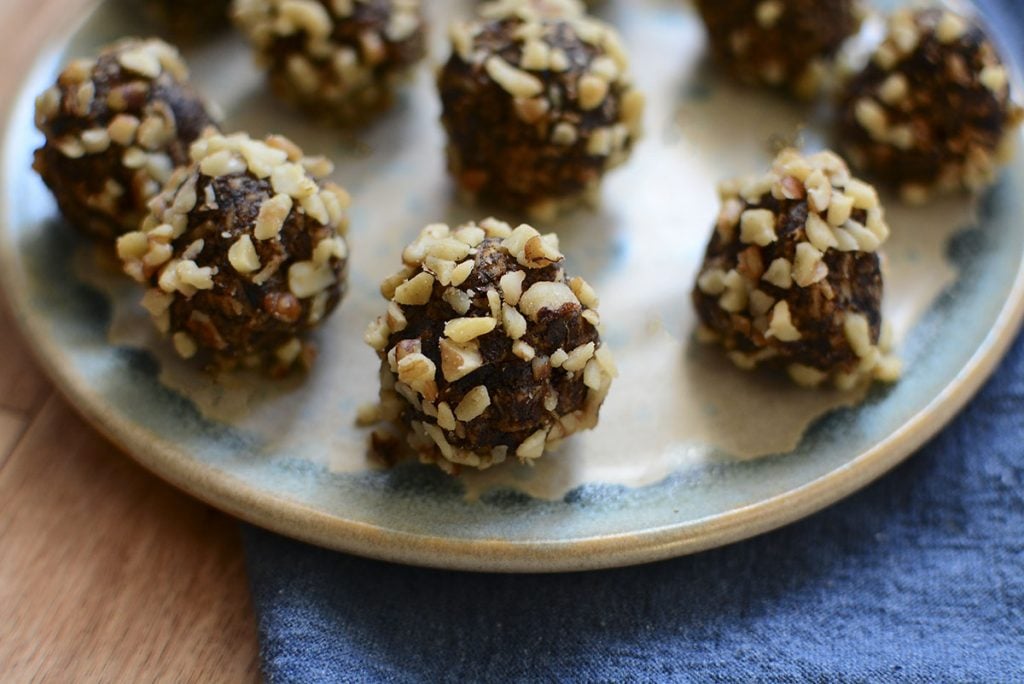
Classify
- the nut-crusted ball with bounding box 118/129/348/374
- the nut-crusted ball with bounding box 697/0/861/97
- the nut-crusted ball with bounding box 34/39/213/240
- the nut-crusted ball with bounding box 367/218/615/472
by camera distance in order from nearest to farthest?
1. the nut-crusted ball with bounding box 367/218/615/472
2. the nut-crusted ball with bounding box 118/129/348/374
3. the nut-crusted ball with bounding box 34/39/213/240
4. the nut-crusted ball with bounding box 697/0/861/97

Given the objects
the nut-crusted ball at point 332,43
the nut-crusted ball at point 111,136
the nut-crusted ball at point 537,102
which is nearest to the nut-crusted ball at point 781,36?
the nut-crusted ball at point 537,102

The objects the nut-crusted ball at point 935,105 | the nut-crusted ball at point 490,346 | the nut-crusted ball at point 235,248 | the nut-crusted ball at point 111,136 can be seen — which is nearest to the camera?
the nut-crusted ball at point 490,346

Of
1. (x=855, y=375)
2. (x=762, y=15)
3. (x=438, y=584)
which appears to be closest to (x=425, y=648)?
(x=438, y=584)

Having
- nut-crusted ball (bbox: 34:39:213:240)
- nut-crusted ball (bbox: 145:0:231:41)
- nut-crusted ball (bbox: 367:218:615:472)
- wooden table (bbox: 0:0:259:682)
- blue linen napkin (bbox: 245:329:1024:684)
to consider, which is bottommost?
blue linen napkin (bbox: 245:329:1024:684)

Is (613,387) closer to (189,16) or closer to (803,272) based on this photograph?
(803,272)

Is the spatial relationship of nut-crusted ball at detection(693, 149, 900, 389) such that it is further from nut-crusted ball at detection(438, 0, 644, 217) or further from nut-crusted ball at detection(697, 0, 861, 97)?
nut-crusted ball at detection(697, 0, 861, 97)

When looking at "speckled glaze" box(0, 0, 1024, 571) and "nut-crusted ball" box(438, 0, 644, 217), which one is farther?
"nut-crusted ball" box(438, 0, 644, 217)

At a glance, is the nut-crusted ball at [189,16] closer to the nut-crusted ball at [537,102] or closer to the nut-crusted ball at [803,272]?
the nut-crusted ball at [537,102]

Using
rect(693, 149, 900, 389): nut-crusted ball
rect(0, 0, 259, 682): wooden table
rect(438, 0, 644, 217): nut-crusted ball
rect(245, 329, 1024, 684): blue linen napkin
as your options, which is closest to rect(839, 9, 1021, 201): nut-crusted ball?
rect(693, 149, 900, 389): nut-crusted ball
